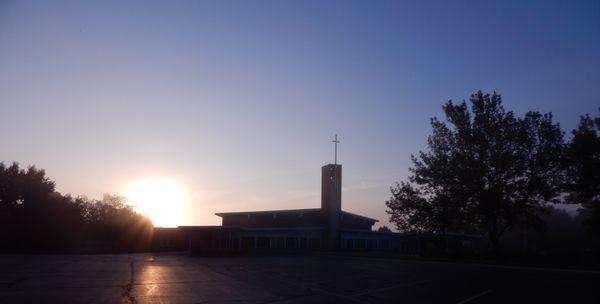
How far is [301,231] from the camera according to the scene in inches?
2398

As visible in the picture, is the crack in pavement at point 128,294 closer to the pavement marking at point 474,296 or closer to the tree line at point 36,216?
the pavement marking at point 474,296

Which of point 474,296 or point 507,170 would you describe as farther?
point 507,170

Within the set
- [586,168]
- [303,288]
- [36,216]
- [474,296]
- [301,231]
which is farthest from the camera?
[301,231]

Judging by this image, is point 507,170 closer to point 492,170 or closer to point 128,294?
point 492,170

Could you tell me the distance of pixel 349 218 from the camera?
64625 millimetres

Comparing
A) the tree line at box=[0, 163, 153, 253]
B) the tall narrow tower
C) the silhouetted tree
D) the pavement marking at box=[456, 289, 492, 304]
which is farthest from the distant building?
the pavement marking at box=[456, 289, 492, 304]

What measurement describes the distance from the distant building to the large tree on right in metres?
17.8

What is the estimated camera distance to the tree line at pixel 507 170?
39812 millimetres

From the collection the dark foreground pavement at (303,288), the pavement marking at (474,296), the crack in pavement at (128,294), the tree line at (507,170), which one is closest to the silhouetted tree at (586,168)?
the tree line at (507,170)

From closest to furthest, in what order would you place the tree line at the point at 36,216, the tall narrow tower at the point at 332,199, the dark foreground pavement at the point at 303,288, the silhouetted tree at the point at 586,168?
1. the dark foreground pavement at the point at 303,288
2. the silhouetted tree at the point at 586,168
3. the tree line at the point at 36,216
4. the tall narrow tower at the point at 332,199

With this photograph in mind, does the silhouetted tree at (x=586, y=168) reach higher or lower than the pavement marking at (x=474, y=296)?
higher

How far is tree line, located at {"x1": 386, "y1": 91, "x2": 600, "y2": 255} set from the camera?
131 ft

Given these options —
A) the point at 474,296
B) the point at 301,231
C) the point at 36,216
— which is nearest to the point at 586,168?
the point at 474,296

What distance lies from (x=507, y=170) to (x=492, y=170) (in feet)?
3.70
